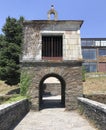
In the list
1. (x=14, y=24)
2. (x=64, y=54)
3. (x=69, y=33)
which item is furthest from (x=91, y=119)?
(x=14, y=24)

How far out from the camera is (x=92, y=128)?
9633 millimetres

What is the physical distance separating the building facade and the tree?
84.0 ft

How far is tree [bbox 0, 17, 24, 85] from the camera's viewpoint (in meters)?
28.1

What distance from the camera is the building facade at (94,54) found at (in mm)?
53312

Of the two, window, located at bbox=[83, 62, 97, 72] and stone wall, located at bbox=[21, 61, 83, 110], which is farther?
window, located at bbox=[83, 62, 97, 72]

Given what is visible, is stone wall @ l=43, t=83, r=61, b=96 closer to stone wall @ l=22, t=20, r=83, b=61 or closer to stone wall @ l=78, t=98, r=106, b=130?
stone wall @ l=22, t=20, r=83, b=61

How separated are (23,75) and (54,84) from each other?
19.1 meters

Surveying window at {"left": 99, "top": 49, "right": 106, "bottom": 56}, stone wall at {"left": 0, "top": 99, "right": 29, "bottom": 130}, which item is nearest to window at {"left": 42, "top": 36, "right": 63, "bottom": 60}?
stone wall at {"left": 0, "top": 99, "right": 29, "bottom": 130}

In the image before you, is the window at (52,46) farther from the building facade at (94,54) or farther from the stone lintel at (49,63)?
the building facade at (94,54)

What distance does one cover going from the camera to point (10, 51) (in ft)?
94.5

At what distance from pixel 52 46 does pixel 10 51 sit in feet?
41.0

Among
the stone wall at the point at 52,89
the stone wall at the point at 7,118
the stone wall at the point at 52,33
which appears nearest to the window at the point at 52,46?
the stone wall at the point at 52,33

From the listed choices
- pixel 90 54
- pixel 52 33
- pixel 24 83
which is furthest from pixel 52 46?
pixel 90 54

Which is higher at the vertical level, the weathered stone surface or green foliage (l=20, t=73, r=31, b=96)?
the weathered stone surface
